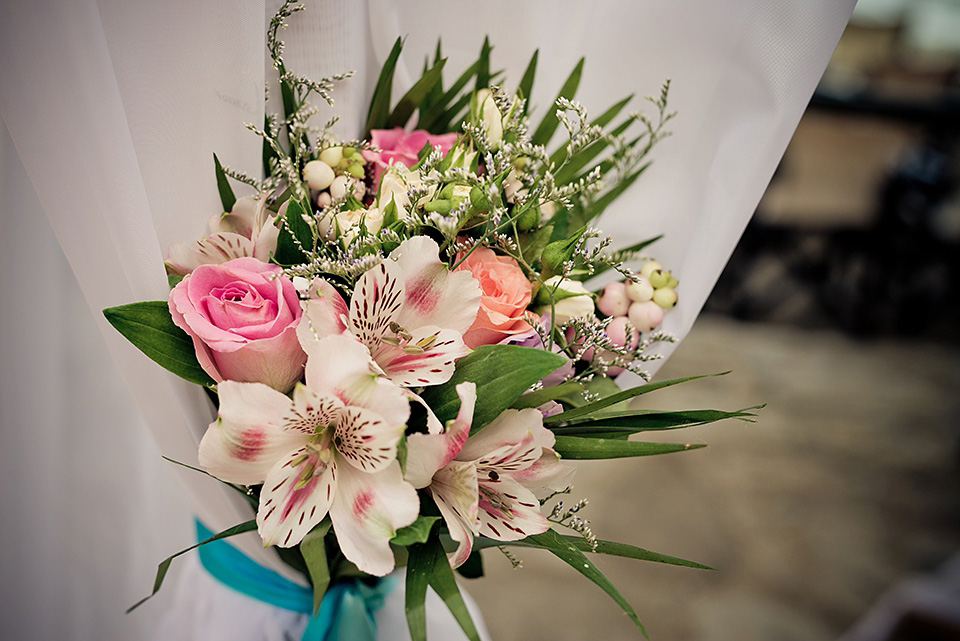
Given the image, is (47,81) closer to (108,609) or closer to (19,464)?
(19,464)

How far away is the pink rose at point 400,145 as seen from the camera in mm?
546

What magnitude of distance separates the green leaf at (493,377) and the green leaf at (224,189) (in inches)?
8.7

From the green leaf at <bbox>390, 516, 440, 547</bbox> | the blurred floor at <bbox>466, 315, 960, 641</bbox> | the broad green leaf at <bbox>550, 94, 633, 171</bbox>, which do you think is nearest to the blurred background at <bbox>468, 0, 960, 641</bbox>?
the blurred floor at <bbox>466, 315, 960, 641</bbox>

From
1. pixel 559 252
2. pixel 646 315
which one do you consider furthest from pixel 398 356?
pixel 646 315

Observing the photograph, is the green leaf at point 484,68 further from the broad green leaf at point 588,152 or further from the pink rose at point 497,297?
the pink rose at point 497,297

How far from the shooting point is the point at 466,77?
2.12 feet

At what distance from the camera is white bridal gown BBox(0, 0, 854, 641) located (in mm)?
430

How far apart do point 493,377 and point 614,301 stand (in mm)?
194

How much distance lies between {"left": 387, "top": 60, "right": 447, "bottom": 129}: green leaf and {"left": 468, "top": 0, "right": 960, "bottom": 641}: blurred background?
59.6 inches

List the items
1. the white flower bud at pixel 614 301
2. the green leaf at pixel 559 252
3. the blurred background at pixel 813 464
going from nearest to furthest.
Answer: the green leaf at pixel 559 252 < the white flower bud at pixel 614 301 < the blurred background at pixel 813 464

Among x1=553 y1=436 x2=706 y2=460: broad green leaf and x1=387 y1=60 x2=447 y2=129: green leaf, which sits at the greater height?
x1=387 y1=60 x2=447 y2=129: green leaf

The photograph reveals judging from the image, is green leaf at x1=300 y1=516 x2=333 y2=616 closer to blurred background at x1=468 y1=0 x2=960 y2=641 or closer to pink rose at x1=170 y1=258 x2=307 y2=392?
pink rose at x1=170 y1=258 x2=307 y2=392

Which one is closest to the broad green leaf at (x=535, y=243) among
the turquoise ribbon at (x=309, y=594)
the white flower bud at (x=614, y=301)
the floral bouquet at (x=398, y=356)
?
the floral bouquet at (x=398, y=356)

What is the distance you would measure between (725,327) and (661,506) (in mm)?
1777
